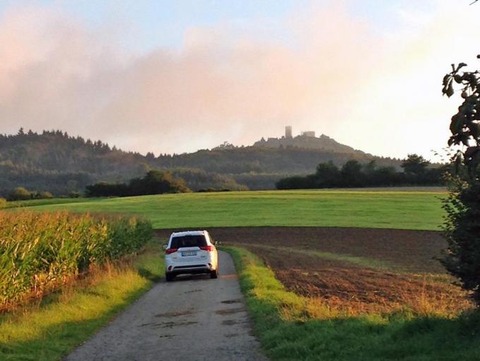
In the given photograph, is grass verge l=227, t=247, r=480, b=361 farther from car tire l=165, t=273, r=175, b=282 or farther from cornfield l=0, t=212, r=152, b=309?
car tire l=165, t=273, r=175, b=282

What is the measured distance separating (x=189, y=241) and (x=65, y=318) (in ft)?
38.3

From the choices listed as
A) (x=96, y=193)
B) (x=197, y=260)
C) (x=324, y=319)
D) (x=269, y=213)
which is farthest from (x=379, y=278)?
(x=96, y=193)

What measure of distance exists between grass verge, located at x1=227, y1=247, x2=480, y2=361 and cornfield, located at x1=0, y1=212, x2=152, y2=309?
611cm

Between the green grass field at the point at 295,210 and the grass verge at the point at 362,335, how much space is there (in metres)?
43.7

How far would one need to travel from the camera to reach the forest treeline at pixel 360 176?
11562cm

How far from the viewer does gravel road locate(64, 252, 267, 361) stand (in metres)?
10.7

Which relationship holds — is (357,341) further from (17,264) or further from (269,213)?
(269,213)

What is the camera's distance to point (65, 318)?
14.2 m

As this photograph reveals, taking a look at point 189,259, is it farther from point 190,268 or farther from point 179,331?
point 179,331

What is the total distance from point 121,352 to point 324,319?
3.75m

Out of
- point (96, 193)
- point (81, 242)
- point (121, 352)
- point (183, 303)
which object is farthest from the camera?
point (96, 193)

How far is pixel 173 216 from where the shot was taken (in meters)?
70.2

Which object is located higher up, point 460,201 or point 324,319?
point 460,201

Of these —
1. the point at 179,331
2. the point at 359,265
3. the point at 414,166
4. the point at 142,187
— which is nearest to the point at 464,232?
the point at 179,331
